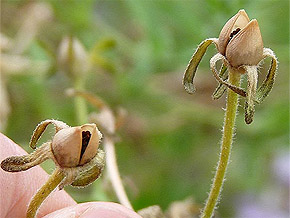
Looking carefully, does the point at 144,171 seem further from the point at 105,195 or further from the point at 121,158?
the point at 105,195

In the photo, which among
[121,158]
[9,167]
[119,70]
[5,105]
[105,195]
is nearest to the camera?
[9,167]

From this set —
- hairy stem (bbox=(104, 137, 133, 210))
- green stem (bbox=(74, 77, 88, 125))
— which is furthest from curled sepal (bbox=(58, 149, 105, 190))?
green stem (bbox=(74, 77, 88, 125))

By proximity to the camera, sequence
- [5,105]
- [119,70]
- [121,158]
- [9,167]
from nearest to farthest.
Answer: [9,167] < [5,105] < [119,70] < [121,158]

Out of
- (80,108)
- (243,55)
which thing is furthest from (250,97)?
(80,108)

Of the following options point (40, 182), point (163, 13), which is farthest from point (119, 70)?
point (40, 182)

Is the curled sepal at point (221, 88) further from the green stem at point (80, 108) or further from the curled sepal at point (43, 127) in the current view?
the green stem at point (80, 108)

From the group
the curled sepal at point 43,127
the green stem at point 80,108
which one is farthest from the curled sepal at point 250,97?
the green stem at point 80,108
